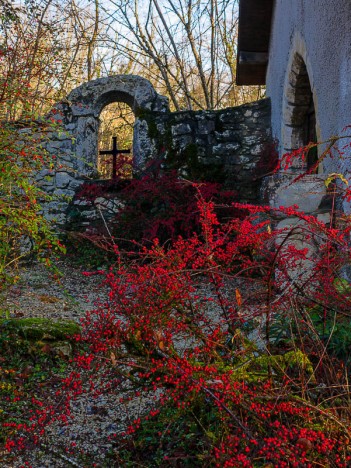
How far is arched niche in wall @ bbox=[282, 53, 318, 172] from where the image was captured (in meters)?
5.73

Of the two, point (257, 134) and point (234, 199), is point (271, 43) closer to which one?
point (257, 134)

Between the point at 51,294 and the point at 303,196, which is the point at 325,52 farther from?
the point at 51,294

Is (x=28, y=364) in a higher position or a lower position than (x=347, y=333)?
lower

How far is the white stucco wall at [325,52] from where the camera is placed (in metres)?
3.47

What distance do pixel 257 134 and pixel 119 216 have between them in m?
A: 2.03

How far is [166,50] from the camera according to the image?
11.2m

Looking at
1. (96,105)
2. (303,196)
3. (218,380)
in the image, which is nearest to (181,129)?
(96,105)

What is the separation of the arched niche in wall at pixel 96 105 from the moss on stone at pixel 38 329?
12.4 feet

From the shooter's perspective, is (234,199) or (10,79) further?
(234,199)

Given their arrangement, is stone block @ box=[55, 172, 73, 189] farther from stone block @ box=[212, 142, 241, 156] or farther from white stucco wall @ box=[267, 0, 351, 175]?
white stucco wall @ box=[267, 0, 351, 175]

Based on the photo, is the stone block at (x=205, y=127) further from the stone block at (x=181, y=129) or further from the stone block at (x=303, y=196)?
the stone block at (x=303, y=196)

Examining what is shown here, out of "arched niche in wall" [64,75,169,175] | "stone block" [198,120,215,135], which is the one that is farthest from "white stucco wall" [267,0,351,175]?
"arched niche in wall" [64,75,169,175]

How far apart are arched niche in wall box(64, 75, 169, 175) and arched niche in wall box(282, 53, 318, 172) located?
70.4 inches

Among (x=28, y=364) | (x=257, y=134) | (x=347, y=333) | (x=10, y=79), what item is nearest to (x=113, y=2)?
(x=257, y=134)
